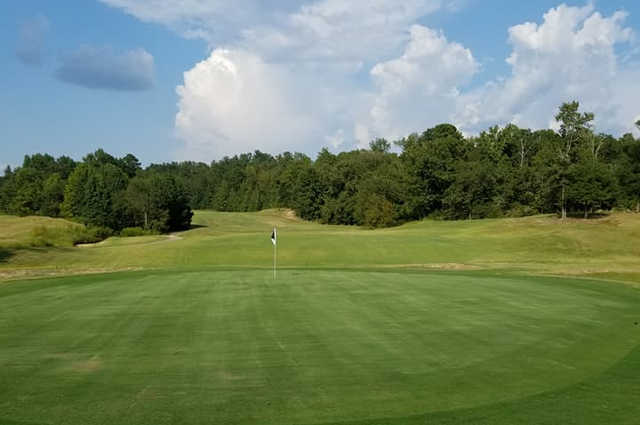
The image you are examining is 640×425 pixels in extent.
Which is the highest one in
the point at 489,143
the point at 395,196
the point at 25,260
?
the point at 489,143

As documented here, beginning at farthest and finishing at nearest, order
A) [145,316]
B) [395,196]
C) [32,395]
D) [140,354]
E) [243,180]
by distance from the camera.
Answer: [243,180], [395,196], [145,316], [140,354], [32,395]

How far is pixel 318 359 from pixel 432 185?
291 feet

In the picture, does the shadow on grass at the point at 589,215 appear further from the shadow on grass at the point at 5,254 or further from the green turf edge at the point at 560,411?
the green turf edge at the point at 560,411

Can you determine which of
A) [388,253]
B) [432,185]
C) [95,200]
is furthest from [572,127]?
[95,200]

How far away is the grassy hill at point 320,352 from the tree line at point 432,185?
5189cm

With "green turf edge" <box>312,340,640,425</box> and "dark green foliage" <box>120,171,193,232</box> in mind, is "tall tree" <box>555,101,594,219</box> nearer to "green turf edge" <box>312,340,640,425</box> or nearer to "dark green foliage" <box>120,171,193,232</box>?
"dark green foliage" <box>120,171,193,232</box>

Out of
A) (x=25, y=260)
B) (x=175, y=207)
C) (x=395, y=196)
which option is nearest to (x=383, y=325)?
(x=25, y=260)

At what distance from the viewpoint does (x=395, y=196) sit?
95.1 m

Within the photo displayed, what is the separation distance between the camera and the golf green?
27.8 feet

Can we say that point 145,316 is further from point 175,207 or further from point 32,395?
point 175,207

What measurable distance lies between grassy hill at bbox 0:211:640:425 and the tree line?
51885 millimetres

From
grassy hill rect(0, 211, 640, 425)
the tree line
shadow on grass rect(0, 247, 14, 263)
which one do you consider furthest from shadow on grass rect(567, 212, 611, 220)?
shadow on grass rect(0, 247, 14, 263)

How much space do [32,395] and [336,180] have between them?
350 ft

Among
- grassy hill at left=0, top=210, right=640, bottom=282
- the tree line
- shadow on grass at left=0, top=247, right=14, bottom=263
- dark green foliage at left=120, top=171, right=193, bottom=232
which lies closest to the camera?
grassy hill at left=0, top=210, right=640, bottom=282
